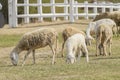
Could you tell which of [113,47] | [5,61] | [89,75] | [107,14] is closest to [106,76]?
[89,75]

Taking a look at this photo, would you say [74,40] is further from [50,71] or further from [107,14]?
[107,14]

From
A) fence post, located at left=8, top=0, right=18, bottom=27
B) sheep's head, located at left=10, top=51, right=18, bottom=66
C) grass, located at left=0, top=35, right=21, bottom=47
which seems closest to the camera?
sheep's head, located at left=10, top=51, right=18, bottom=66

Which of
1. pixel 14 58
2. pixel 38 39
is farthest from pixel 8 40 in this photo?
pixel 38 39

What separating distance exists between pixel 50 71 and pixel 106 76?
1653mm

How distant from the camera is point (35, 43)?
15.0 metres

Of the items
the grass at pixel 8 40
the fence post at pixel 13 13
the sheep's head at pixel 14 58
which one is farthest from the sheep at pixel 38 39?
the fence post at pixel 13 13

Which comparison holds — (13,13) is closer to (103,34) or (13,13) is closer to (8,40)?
(8,40)

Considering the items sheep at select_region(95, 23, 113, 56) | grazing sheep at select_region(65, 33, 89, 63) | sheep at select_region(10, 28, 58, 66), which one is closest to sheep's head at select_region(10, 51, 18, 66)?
sheep at select_region(10, 28, 58, 66)

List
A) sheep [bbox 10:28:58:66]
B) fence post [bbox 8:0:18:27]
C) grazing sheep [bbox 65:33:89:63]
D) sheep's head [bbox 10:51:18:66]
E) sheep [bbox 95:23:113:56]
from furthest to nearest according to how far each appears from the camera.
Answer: fence post [bbox 8:0:18:27] → sheep [bbox 95:23:113:56] → sheep's head [bbox 10:51:18:66] → sheep [bbox 10:28:58:66] → grazing sheep [bbox 65:33:89:63]

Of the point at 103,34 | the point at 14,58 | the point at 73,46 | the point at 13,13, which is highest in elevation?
the point at 13,13

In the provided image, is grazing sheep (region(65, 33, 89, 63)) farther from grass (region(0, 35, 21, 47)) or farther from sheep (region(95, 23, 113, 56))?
grass (region(0, 35, 21, 47))

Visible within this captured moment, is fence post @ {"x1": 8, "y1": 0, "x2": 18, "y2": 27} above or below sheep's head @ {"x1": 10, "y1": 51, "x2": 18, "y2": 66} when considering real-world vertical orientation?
above

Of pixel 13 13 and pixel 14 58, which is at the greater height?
pixel 13 13

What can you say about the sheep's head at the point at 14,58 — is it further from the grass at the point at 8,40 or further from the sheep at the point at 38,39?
the grass at the point at 8,40
